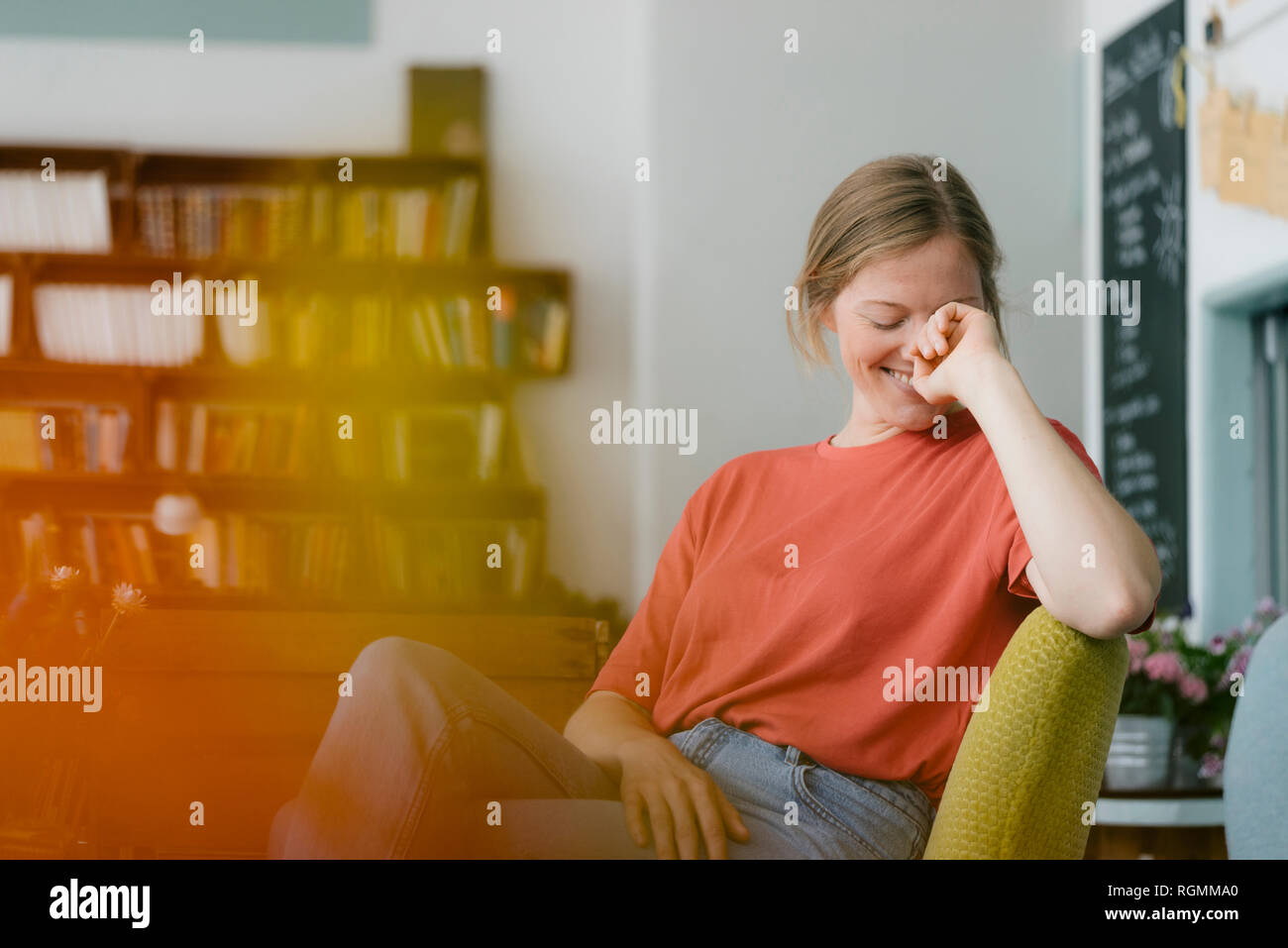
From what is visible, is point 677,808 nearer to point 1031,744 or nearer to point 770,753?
point 770,753

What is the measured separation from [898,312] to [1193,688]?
0.84 meters

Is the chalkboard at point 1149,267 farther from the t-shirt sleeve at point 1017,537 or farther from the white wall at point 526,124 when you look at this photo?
the t-shirt sleeve at point 1017,537

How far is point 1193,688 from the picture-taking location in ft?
4.50

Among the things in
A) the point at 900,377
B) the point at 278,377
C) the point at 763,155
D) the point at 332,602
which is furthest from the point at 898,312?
the point at 278,377

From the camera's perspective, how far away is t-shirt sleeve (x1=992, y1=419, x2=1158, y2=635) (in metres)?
0.69

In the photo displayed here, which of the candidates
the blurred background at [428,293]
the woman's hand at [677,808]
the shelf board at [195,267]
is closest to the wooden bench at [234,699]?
the blurred background at [428,293]

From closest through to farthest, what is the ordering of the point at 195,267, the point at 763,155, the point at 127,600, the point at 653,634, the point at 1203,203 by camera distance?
the point at 653,634, the point at 127,600, the point at 763,155, the point at 195,267, the point at 1203,203

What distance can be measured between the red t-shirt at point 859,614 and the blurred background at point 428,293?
0.17 meters

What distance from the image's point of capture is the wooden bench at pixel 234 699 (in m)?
0.90

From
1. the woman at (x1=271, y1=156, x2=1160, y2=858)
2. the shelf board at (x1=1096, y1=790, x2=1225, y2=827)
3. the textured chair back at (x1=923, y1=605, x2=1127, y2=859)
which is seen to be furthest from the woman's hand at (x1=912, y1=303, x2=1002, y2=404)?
the shelf board at (x1=1096, y1=790, x2=1225, y2=827)

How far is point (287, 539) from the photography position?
1458mm

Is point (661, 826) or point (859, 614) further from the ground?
point (859, 614)

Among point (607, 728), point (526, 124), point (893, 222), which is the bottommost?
point (607, 728)

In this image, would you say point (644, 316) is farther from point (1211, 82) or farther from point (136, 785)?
point (1211, 82)
